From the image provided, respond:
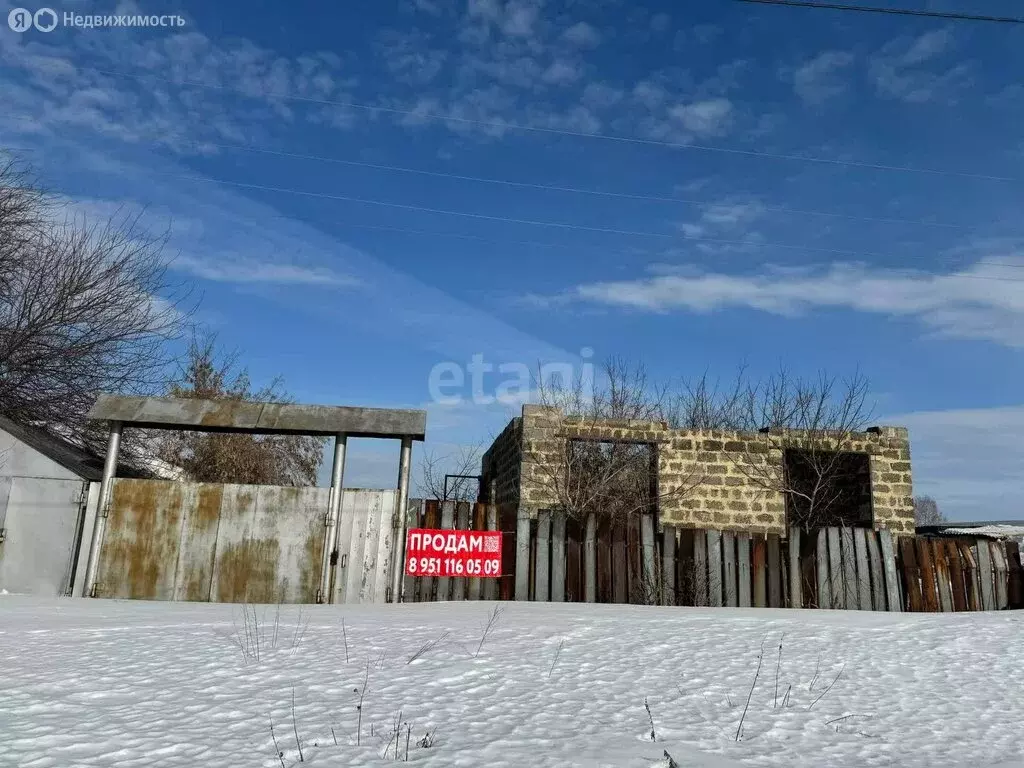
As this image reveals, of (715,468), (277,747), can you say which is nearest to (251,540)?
(277,747)

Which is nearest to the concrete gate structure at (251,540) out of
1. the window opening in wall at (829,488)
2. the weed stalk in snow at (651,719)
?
the weed stalk in snow at (651,719)

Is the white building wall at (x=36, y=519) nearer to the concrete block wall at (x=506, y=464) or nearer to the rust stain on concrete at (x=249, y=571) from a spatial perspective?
the rust stain on concrete at (x=249, y=571)

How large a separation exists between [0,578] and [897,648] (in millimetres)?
10239

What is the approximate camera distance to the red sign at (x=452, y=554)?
9.20 m

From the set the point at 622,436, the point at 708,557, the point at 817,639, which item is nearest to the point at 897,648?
the point at 817,639

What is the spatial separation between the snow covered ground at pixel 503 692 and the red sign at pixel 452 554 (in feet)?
7.19

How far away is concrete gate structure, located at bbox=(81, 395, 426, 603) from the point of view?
29.7ft

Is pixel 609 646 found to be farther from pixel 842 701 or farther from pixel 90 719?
pixel 90 719

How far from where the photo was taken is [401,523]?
9.22 metres

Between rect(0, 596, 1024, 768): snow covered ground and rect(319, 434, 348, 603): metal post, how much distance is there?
2037 millimetres

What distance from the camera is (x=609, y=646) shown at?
570 cm

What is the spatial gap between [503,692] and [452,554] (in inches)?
196

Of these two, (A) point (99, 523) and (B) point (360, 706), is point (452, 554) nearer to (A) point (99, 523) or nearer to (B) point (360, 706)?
(A) point (99, 523)

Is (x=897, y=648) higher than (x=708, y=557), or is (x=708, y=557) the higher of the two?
(x=708, y=557)
